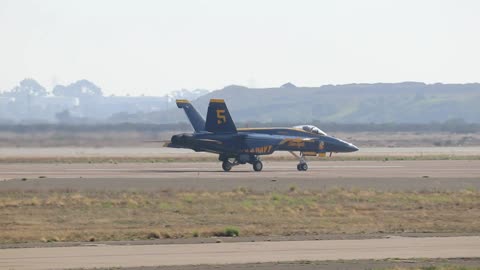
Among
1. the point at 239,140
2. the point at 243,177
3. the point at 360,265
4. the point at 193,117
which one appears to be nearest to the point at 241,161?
the point at 239,140

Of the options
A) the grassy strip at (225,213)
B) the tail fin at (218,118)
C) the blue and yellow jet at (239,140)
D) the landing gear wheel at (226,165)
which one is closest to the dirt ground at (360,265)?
the grassy strip at (225,213)

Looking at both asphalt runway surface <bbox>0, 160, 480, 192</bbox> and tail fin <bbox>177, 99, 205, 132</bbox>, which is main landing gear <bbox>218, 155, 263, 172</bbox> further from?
tail fin <bbox>177, 99, 205, 132</bbox>

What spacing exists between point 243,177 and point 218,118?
5264 mm

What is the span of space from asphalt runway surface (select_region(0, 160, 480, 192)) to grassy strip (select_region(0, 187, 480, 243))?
328cm

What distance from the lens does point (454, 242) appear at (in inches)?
1029

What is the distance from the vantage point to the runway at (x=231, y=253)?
73.6ft

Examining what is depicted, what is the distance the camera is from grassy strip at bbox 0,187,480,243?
28.4m

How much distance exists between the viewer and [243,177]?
5150cm

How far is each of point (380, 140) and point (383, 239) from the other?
10781cm

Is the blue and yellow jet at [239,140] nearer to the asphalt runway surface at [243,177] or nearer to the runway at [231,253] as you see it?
the asphalt runway surface at [243,177]

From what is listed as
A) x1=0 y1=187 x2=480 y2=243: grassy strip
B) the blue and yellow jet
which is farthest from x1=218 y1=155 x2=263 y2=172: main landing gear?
x1=0 y1=187 x2=480 y2=243: grassy strip

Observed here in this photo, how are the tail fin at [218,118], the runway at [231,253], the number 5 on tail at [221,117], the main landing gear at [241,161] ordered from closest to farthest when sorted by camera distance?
the runway at [231,253] → the tail fin at [218,118] → the number 5 on tail at [221,117] → the main landing gear at [241,161]

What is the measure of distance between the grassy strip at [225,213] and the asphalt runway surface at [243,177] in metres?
3.28

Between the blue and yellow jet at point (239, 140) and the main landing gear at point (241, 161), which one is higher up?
the blue and yellow jet at point (239, 140)
